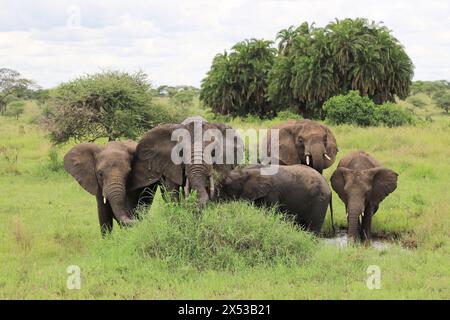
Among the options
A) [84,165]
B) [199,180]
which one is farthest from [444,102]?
[199,180]

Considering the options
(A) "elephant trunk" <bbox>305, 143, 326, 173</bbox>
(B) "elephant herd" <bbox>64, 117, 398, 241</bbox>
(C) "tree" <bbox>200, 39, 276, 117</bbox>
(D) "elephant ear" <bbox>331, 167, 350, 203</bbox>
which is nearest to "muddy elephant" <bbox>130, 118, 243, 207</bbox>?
(B) "elephant herd" <bbox>64, 117, 398, 241</bbox>

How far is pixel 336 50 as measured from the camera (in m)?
32.5

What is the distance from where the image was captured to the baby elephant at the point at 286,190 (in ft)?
32.3

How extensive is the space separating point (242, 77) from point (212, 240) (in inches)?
1188

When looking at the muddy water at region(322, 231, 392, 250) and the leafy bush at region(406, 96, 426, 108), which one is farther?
the leafy bush at region(406, 96, 426, 108)

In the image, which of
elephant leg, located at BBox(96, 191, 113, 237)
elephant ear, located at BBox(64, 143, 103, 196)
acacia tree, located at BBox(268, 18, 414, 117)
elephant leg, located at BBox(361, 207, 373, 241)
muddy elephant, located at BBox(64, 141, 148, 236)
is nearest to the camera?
muddy elephant, located at BBox(64, 141, 148, 236)

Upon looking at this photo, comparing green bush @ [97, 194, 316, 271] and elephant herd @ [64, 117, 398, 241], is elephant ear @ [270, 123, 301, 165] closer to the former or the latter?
elephant herd @ [64, 117, 398, 241]

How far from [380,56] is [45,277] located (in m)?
26.8

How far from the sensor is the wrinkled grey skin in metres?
9.09

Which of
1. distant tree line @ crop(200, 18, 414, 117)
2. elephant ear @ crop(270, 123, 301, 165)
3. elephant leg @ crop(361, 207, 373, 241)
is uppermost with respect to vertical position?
distant tree line @ crop(200, 18, 414, 117)

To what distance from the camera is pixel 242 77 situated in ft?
125

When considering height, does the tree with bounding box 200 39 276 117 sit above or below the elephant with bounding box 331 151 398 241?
above

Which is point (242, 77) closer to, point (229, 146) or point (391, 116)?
point (391, 116)

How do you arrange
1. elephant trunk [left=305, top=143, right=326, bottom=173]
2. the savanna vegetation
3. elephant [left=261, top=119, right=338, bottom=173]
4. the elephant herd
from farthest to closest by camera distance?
elephant [left=261, top=119, right=338, bottom=173], elephant trunk [left=305, top=143, right=326, bottom=173], the elephant herd, the savanna vegetation
